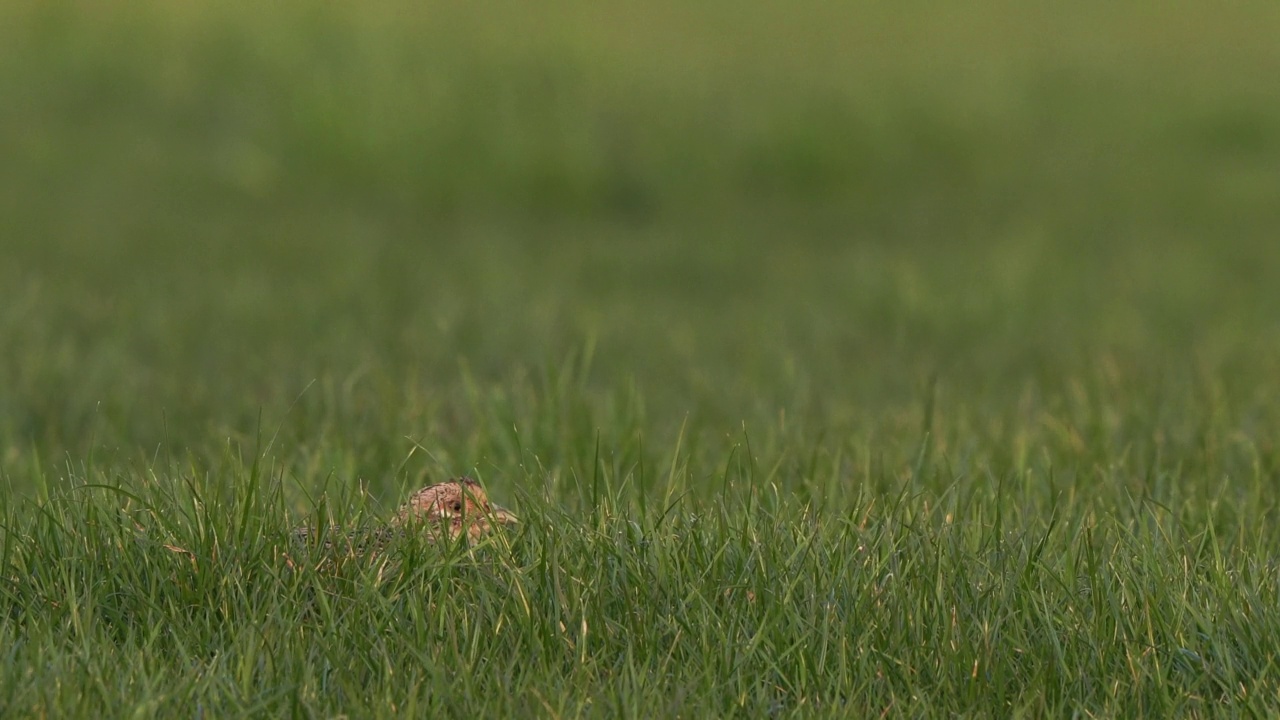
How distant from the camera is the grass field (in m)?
2.50

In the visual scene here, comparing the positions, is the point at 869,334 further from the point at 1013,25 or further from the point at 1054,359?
the point at 1013,25

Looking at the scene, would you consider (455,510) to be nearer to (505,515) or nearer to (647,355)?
(505,515)

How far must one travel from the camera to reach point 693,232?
9.65m

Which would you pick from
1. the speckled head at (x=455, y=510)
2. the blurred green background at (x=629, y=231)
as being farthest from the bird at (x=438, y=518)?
the blurred green background at (x=629, y=231)

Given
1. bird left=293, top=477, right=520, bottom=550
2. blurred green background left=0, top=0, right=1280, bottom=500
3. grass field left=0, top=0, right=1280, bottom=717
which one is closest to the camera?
grass field left=0, top=0, right=1280, bottom=717

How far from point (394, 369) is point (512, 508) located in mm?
2258

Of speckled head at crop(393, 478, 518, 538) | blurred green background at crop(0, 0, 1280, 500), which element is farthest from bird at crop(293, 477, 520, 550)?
blurred green background at crop(0, 0, 1280, 500)

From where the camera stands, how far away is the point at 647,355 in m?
6.38

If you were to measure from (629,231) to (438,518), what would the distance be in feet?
22.7

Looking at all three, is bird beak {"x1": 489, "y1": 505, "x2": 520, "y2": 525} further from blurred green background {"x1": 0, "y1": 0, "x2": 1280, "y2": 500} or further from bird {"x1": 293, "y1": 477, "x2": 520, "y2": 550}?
blurred green background {"x1": 0, "y1": 0, "x2": 1280, "y2": 500}

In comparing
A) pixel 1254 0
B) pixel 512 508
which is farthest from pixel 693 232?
pixel 1254 0

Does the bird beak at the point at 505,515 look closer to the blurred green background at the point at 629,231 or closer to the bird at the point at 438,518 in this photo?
the bird at the point at 438,518

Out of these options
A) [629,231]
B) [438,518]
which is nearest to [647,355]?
[629,231]

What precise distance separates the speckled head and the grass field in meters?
0.08
